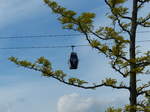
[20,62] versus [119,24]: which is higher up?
[119,24]

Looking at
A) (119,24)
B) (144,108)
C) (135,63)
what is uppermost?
(119,24)

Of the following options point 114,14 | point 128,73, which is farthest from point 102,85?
point 114,14

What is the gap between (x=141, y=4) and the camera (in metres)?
21.2

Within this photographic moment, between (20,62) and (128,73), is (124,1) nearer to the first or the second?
(128,73)

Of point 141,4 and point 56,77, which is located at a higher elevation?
point 141,4

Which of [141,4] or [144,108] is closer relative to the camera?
[144,108]

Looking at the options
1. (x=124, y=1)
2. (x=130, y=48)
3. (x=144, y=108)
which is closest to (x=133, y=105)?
(x=144, y=108)

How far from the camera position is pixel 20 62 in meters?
21.1

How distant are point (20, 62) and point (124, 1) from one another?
13.3 ft

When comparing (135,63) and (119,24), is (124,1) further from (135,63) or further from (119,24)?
(135,63)

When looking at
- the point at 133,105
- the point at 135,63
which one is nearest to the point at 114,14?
the point at 135,63

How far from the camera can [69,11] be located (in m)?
20.5

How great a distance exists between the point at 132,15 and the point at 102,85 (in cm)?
269

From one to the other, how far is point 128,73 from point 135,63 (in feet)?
1.31
